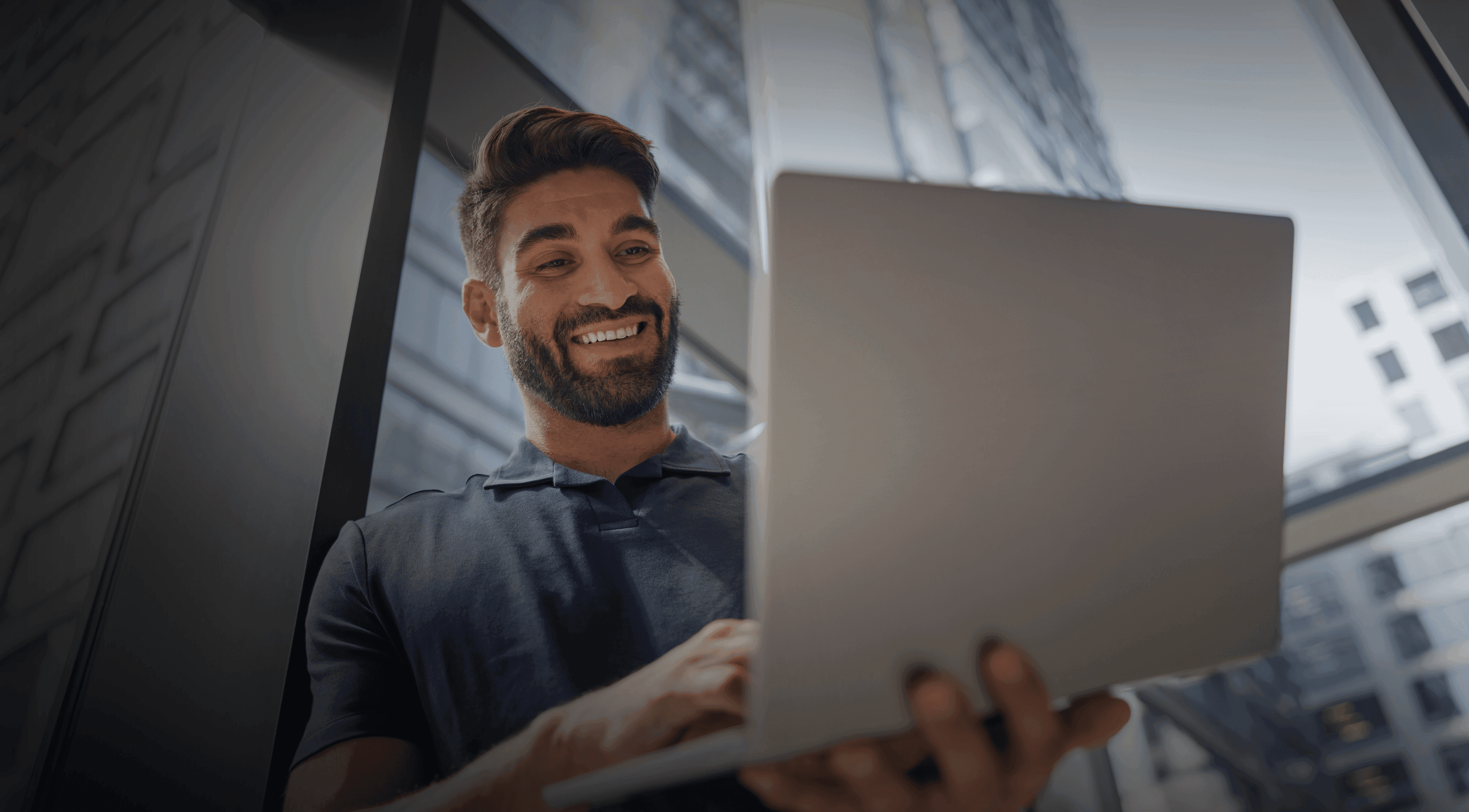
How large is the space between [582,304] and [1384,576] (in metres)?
1.43

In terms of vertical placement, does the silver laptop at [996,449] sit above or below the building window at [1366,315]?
→ below

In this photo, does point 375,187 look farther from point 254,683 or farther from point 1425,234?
point 1425,234

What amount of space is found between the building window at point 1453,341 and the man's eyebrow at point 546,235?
4.76 feet

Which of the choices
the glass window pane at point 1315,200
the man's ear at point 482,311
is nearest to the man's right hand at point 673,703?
the man's ear at point 482,311

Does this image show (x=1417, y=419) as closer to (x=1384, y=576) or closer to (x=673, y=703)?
(x=1384, y=576)

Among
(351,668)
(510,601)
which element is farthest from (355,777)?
(510,601)

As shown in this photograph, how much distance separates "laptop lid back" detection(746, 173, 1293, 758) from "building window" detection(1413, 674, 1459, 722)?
3.11 ft

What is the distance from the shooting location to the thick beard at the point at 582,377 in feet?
3.74

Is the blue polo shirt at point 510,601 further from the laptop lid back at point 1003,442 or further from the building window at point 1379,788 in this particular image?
the building window at point 1379,788

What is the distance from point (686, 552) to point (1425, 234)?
1375mm

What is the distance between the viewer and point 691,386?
1394 millimetres

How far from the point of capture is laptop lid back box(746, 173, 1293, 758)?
1.50 feet

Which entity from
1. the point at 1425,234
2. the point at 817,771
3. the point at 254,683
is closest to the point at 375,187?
the point at 254,683

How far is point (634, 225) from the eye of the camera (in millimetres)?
1202
